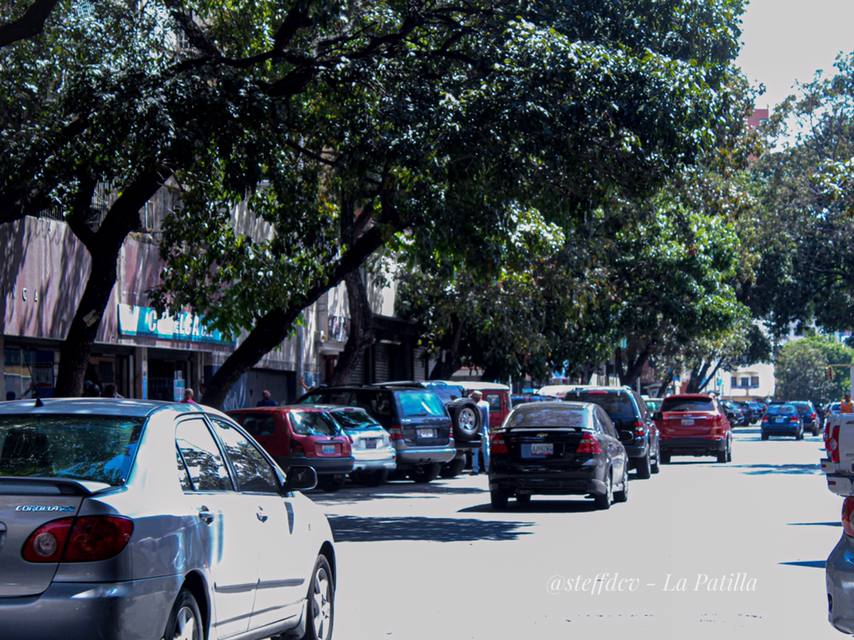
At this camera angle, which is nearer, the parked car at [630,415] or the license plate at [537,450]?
the license plate at [537,450]

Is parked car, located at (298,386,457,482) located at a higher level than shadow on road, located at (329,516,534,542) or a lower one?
higher

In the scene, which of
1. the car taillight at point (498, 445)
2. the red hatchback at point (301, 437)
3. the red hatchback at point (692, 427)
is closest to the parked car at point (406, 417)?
the red hatchback at point (301, 437)

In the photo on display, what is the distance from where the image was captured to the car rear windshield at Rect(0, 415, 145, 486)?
644 centimetres

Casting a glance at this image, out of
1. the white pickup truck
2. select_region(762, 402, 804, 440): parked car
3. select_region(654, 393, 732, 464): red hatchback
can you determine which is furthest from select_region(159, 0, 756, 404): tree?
select_region(762, 402, 804, 440): parked car

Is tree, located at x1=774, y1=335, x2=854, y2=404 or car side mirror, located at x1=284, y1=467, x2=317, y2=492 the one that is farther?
tree, located at x1=774, y1=335, x2=854, y2=404

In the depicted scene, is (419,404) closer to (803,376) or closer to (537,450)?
(537,450)

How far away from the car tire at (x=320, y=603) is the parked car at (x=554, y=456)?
33.8ft

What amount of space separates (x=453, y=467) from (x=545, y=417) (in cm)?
1010

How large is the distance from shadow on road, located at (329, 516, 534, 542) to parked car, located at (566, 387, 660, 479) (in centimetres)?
973

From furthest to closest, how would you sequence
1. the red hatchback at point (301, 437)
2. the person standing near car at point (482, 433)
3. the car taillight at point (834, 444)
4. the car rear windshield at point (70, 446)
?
the person standing near car at point (482, 433), the red hatchback at point (301, 437), the car taillight at point (834, 444), the car rear windshield at point (70, 446)

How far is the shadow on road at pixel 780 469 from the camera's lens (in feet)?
98.4

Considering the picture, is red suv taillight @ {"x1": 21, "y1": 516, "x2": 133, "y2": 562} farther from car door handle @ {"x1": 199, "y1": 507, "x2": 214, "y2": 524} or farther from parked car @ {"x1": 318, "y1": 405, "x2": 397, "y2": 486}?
parked car @ {"x1": 318, "y1": 405, "x2": 397, "y2": 486}

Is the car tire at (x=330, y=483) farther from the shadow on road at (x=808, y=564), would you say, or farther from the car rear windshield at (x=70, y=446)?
the car rear windshield at (x=70, y=446)

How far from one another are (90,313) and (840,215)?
27271mm
